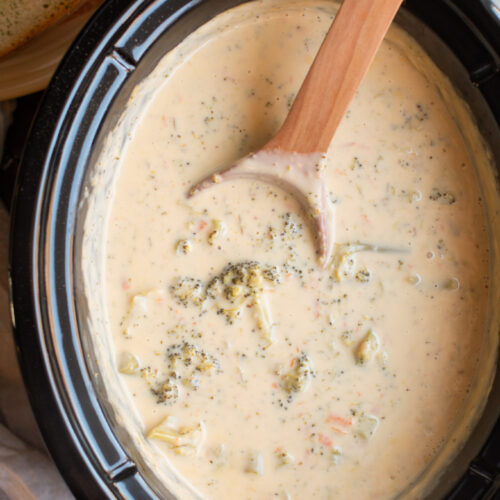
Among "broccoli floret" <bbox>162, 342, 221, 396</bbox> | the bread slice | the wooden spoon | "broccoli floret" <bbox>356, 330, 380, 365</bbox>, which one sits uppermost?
the bread slice

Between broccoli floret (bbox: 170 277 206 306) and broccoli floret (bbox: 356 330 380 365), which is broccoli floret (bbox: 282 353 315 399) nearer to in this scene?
broccoli floret (bbox: 356 330 380 365)

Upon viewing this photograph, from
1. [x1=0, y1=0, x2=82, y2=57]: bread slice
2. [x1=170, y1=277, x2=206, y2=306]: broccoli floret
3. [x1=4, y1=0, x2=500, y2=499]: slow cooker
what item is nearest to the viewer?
[x1=4, y1=0, x2=500, y2=499]: slow cooker

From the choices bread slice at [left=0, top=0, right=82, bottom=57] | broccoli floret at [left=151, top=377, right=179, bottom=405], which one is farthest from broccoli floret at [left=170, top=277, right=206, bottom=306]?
bread slice at [left=0, top=0, right=82, bottom=57]

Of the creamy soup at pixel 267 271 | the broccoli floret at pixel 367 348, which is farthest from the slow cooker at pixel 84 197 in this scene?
the broccoli floret at pixel 367 348

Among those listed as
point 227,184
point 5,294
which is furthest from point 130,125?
point 5,294

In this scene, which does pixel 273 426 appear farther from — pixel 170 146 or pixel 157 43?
pixel 157 43

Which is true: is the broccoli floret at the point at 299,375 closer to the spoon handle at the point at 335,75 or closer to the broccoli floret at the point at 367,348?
the broccoli floret at the point at 367,348
